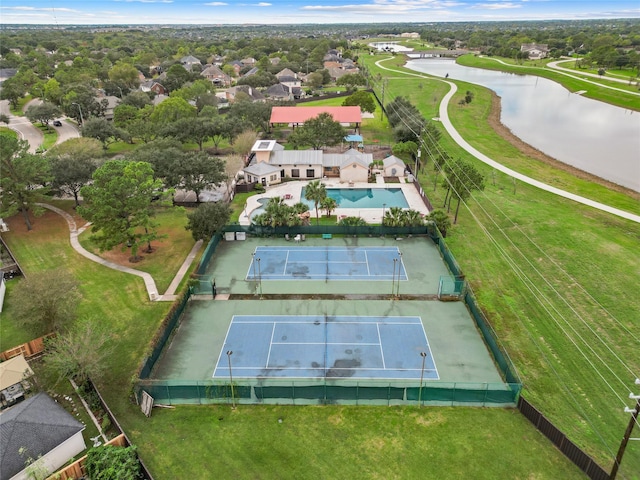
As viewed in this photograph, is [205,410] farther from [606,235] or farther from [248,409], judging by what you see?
[606,235]

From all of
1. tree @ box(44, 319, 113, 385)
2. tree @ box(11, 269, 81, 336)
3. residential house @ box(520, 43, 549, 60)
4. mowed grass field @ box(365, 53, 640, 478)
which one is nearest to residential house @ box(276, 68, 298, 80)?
mowed grass field @ box(365, 53, 640, 478)

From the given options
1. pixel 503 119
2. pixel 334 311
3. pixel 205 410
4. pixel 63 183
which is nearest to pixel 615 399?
pixel 334 311

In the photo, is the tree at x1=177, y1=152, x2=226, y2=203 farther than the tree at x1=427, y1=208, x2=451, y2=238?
Yes

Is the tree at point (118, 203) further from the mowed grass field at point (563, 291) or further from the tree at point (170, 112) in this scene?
the tree at point (170, 112)

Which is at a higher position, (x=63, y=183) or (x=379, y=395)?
(x=63, y=183)

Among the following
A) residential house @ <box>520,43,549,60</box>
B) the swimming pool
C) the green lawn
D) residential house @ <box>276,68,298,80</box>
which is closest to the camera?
the green lawn

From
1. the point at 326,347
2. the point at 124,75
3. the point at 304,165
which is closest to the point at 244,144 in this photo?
the point at 304,165

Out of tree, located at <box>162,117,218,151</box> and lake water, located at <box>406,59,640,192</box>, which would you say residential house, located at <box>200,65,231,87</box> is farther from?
tree, located at <box>162,117,218,151</box>
